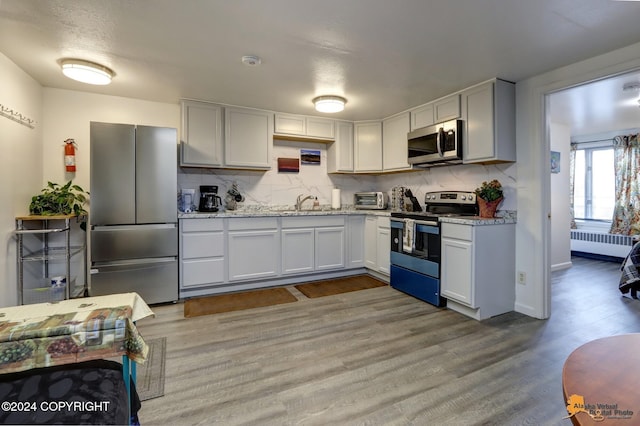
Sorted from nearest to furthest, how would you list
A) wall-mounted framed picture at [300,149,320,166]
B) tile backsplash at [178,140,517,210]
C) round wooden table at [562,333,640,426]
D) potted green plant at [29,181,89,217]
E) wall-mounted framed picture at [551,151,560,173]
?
round wooden table at [562,333,640,426] → potted green plant at [29,181,89,217] → tile backsplash at [178,140,517,210] → wall-mounted framed picture at [300,149,320,166] → wall-mounted framed picture at [551,151,560,173]

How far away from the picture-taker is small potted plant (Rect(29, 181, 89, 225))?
116 inches

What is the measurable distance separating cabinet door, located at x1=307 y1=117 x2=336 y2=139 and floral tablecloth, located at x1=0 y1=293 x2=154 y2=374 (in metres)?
3.48

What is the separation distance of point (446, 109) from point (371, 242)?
1.90 m

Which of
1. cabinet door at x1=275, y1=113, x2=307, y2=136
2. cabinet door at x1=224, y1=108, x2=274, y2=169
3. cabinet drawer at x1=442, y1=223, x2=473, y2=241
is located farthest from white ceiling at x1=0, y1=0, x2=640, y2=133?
cabinet drawer at x1=442, y1=223, x2=473, y2=241

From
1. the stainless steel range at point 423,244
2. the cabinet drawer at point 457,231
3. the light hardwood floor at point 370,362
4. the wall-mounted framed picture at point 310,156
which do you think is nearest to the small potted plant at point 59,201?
the light hardwood floor at point 370,362

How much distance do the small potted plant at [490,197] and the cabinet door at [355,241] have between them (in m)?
1.63

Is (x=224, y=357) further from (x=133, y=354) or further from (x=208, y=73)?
(x=208, y=73)

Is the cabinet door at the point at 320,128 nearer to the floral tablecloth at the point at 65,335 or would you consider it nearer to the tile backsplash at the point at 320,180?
the tile backsplash at the point at 320,180

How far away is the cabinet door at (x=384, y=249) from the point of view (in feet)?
12.9

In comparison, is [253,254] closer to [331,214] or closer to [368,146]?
[331,214]

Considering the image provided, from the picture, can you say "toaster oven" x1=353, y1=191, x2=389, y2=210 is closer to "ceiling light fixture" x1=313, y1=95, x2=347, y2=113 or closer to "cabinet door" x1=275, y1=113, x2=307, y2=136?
"cabinet door" x1=275, y1=113, x2=307, y2=136

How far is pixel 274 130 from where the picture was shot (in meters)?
4.11

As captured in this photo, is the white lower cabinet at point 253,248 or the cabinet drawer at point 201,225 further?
the white lower cabinet at point 253,248

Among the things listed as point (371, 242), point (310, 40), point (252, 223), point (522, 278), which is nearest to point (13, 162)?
point (252, 223)
